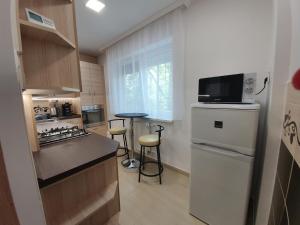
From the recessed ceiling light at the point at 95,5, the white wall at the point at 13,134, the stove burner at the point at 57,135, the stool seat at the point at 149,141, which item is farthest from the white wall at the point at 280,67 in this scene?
the recessed ceiling light at the point at 95,5

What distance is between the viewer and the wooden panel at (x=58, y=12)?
86 centimetres

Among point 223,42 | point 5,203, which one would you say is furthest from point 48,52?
point 223,42

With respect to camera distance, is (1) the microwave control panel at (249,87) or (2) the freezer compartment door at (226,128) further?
(1) the microwave control panel at (249,87)

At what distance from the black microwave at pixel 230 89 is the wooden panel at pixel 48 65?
1.31 meters

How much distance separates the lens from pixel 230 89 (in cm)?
133

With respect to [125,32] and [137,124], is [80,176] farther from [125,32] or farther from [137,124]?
[125,32]

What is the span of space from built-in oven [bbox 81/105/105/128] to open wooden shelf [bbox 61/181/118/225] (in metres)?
2.69

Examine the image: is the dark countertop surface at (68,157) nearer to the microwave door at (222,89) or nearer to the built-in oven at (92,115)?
the microwave door at (222,89)

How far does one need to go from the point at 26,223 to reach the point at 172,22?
2430 mm

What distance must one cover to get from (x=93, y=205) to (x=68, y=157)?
1.44 feet

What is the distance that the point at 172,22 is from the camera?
2.01 metres

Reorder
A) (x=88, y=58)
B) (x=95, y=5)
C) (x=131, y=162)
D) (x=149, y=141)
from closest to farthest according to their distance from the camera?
1. (x=95, y=5)
2. (x=149, y=141)
3. (x=131, y=162)
4. (x=88, y=58)

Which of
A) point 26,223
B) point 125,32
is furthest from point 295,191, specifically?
A: point 125,32

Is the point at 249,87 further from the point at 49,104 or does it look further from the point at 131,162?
the point at 49,104
